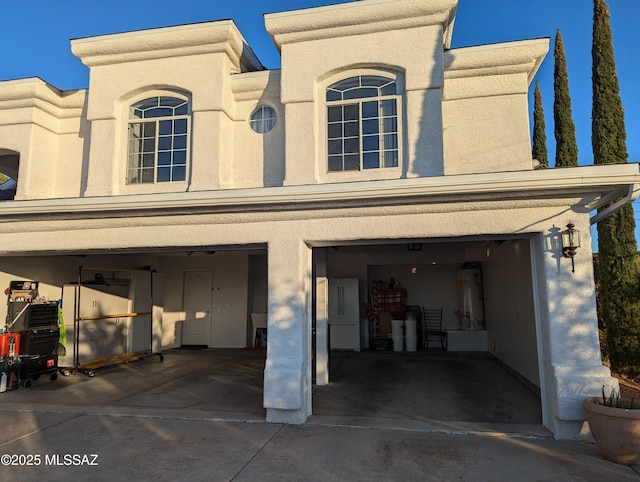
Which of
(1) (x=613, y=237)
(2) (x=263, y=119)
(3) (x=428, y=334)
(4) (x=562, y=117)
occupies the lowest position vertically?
(3) (x=428, y=334)

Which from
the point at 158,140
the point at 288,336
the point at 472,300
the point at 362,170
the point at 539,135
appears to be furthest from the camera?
the point at 539,135

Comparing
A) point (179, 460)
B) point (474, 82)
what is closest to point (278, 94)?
point (474, 82)

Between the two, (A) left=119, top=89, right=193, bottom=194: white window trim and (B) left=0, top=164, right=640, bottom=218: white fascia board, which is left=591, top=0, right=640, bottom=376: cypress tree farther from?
(A) left=119, top=89, right=193, bottom=194: white window trim

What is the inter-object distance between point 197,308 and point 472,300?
28.3ft

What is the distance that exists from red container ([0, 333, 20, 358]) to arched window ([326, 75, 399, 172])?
21.5 ft

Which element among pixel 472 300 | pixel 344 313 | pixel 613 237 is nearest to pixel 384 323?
pixel 344 313

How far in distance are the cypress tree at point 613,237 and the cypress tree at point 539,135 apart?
5.37 m

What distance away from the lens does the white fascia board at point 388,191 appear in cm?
507

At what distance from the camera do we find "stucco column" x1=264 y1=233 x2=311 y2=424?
19.1 ft

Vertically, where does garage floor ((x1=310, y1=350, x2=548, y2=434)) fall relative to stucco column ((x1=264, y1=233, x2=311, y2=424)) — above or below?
below

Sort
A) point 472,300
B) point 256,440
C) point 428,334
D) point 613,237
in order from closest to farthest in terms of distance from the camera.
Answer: point 256,440 < point 613,237 < point 472,300 < point 428,334

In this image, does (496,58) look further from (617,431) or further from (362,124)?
(617,431)

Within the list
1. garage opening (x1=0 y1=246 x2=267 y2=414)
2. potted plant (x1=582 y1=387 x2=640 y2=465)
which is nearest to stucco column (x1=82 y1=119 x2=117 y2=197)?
garage opening (x1=0 y1=246 x2=267 y2=414)

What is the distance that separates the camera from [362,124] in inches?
279
